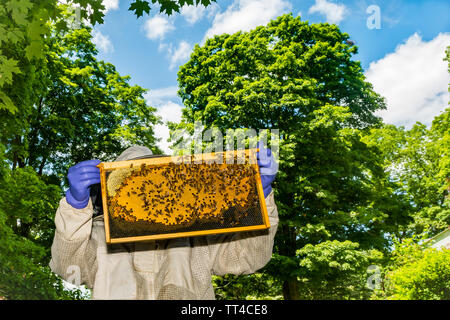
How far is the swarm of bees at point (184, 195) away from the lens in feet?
9.95

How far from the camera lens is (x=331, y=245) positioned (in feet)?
51.4

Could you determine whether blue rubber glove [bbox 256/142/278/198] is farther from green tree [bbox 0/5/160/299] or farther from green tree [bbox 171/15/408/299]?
green tree [bbox 171/15/408/299]

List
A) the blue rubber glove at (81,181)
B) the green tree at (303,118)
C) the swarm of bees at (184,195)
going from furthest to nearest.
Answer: the green tree at (303,118) → the swarm of bees at (184,195) → the blue rubber glove at (81,181)

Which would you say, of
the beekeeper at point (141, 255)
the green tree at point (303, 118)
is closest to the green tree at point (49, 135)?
the green tree at point (303, 118)

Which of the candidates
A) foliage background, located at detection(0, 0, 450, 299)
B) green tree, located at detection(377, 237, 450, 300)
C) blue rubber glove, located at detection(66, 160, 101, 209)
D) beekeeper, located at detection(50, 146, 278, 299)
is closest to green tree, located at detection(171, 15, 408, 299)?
foliage background, located at detection(0, 0, 450, 299)

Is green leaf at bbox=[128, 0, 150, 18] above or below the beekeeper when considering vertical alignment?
above

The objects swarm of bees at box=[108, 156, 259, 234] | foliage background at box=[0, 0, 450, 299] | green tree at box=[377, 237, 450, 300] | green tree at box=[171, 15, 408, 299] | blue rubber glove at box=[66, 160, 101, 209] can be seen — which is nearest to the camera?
blue rubber glove at box=[66, 160, 101, 209]

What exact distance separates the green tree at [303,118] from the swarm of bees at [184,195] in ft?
43.2

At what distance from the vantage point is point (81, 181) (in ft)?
9.58

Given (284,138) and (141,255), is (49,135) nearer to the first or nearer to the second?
(284,138)

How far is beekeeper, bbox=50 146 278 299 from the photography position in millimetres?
2986

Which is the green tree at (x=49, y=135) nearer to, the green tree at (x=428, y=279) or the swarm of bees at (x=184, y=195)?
the swarm of bees at (x=184, y=195)

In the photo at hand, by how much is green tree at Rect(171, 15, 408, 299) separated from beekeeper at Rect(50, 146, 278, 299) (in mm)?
12954
